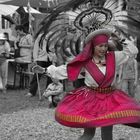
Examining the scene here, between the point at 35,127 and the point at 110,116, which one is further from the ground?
the point at 110,116

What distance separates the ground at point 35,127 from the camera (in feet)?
23.5

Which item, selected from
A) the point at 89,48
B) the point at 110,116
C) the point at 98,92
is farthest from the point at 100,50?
the point at 110,116

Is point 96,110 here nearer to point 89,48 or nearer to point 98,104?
point 98,104

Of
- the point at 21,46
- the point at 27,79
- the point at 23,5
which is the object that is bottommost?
the point at 27,79

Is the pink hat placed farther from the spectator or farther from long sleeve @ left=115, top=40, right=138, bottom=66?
the spectator

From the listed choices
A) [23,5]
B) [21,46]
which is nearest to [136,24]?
[21,46]

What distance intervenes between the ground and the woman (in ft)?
6.13

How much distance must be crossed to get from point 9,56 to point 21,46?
114 cm

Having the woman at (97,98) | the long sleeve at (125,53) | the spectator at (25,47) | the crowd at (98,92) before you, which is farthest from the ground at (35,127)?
the spectator at (25,47)

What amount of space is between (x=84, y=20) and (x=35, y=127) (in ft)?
7.91

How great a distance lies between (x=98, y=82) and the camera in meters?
5.23

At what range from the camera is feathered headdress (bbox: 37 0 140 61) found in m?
5.92

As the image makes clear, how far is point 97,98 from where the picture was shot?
5160 mm

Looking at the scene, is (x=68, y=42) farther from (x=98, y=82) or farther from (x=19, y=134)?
(x=19, y=134)
